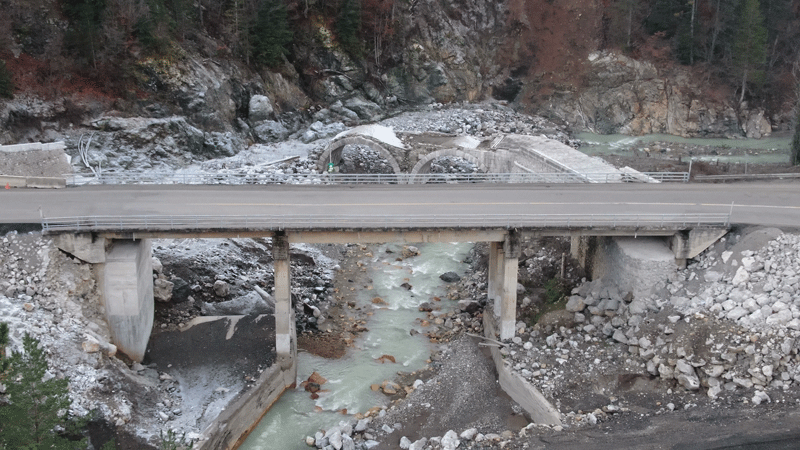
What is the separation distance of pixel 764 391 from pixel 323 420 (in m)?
13.0

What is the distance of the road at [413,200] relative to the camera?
80.5 ft

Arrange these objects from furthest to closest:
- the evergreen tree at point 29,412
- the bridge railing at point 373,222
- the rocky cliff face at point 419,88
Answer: the rocky cliff face at point 419,88 < the bridge railing at point 373,222 < the evergreen tree at point 29,412

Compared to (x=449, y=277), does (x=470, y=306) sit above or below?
below

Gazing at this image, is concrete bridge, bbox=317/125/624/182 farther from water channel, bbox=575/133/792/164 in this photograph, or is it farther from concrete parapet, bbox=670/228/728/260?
water channel, bbox=575/133/792/164

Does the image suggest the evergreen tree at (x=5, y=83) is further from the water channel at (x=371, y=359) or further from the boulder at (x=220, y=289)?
the water channel at (x=371, y=359)

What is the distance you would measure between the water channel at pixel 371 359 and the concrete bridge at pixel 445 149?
6098mm

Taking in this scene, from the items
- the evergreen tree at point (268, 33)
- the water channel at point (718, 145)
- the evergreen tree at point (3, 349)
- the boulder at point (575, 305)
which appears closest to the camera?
the evergreen tree at point (3, 349)

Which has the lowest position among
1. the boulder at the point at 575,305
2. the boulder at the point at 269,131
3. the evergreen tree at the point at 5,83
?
the boulder at the point at 575,305

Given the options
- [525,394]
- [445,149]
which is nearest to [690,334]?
[525,394]

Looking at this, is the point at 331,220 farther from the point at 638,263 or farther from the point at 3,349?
the point at 638,263

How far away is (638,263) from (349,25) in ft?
127

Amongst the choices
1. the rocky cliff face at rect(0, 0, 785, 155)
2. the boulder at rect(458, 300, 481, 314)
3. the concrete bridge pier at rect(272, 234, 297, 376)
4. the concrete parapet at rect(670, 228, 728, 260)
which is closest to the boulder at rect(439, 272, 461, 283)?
the boulder at rect(458, 300, 481, 314)

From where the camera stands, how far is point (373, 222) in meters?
23.4

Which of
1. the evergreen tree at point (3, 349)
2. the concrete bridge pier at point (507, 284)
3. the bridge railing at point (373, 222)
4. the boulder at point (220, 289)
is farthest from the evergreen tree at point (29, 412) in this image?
the concrete bridge pier at point (507, 284)
